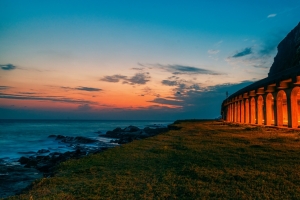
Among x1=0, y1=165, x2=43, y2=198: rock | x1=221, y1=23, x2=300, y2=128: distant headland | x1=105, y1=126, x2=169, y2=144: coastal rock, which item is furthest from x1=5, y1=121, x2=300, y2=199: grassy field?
x1=105, y1=126, x2=169, y2=144: coastal rock

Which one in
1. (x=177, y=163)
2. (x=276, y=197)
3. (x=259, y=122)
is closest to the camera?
(x=276, y=197)

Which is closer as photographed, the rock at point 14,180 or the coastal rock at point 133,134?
the rock at point 14,180

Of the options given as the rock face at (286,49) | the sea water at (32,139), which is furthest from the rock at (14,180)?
the rock face at (286,49)

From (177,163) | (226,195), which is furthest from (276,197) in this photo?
(177,163)

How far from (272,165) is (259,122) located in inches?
919

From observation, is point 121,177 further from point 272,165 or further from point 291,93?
point 291,93

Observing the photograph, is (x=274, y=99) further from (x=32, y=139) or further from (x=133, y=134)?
(x=32, y=139)

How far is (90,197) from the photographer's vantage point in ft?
21.0

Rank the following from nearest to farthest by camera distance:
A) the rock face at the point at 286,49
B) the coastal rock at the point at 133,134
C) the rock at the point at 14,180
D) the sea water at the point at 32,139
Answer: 1. the rock at the point at 14,180
2. the sea water at the point at 32,139
3. the coastal rock at the point at 133,134
4. the rock face at the point at 286,49

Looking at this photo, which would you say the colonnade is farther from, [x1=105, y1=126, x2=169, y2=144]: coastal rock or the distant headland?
[x1=105, y1=126, x2=169, y2=144]: coastal rock

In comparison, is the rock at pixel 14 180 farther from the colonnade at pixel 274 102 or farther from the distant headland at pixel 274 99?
the colonnade at pixel 274 102

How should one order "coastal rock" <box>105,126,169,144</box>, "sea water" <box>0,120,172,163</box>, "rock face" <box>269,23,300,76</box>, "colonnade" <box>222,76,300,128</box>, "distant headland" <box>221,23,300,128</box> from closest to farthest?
"distant headland" <box>221,23,300,128</box> < "colonnade" <box>222,76,300,128</box> < "sea water" <box>0,120,172,163</box> < "coastal rock" <box>105,126,169,144</box> < "rock face" <box>269,23,300,76</box>

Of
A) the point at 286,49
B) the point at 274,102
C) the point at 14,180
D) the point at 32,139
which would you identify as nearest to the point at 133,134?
the point at 32,139

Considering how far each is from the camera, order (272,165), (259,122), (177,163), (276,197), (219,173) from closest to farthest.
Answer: (276,197)
(219,173)
(272,165)
(177,163)
(259,122)
